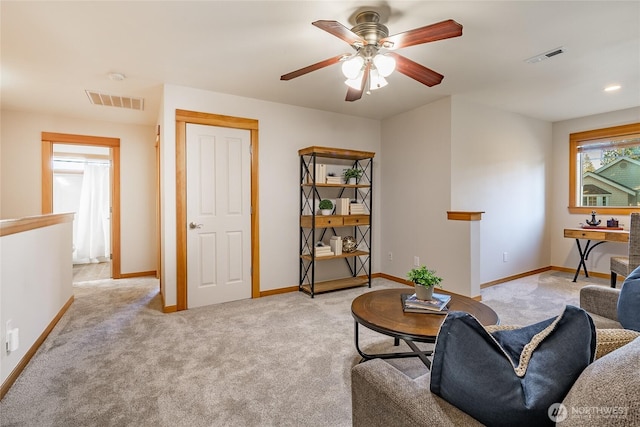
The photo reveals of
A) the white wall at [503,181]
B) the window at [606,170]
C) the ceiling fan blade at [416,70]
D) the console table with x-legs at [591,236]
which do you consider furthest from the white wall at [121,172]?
the window at [606,170]

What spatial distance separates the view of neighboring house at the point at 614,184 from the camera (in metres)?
4.42

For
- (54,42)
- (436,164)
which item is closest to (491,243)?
(436,164)

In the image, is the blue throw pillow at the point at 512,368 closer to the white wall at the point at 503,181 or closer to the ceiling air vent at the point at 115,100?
the white wall at the point at 503,181

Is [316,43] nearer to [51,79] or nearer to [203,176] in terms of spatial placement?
[203,176]

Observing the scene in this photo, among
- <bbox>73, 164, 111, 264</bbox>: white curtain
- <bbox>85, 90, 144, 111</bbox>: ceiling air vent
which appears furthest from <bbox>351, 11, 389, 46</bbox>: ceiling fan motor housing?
<bbox>73, 164, 111, 264</bbox>: white curtain

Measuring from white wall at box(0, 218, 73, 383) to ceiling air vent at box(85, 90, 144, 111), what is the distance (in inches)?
60.3

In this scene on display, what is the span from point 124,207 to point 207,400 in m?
4.11

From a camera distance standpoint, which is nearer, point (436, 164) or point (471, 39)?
point (471, 39)

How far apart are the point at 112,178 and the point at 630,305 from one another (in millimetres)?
5872

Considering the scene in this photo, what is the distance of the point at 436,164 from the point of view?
3943 mm

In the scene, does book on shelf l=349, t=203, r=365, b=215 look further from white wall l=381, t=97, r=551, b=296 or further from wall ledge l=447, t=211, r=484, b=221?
wall ledge l=447, t=211, r=484, b=221

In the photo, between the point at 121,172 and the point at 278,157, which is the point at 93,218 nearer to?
the point at 121,172

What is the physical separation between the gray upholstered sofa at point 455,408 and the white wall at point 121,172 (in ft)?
16.3

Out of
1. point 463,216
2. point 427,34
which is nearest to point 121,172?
point 427,34
